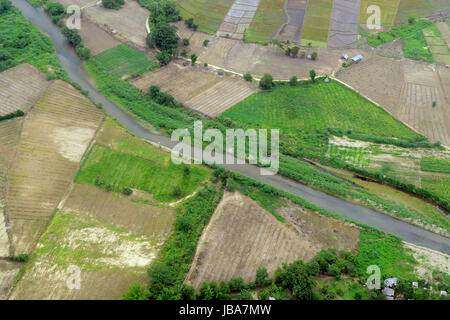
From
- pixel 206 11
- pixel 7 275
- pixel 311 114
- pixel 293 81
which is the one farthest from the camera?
pixel 206 11

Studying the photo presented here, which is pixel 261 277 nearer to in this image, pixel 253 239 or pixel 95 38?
pixel 253 239

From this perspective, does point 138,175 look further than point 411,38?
No

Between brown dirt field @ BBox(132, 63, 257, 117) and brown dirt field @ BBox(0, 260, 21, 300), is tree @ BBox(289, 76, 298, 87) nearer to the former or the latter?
brown dirt field @ BBox(132, 63, 257, 117)

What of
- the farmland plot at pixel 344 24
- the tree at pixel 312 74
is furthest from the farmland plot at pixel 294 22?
the tree at pixel 312 74

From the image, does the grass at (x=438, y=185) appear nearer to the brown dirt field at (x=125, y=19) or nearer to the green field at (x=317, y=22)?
the green field at (x=317, y=22)

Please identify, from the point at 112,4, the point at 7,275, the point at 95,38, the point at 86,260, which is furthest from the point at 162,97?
the point at 112,4
